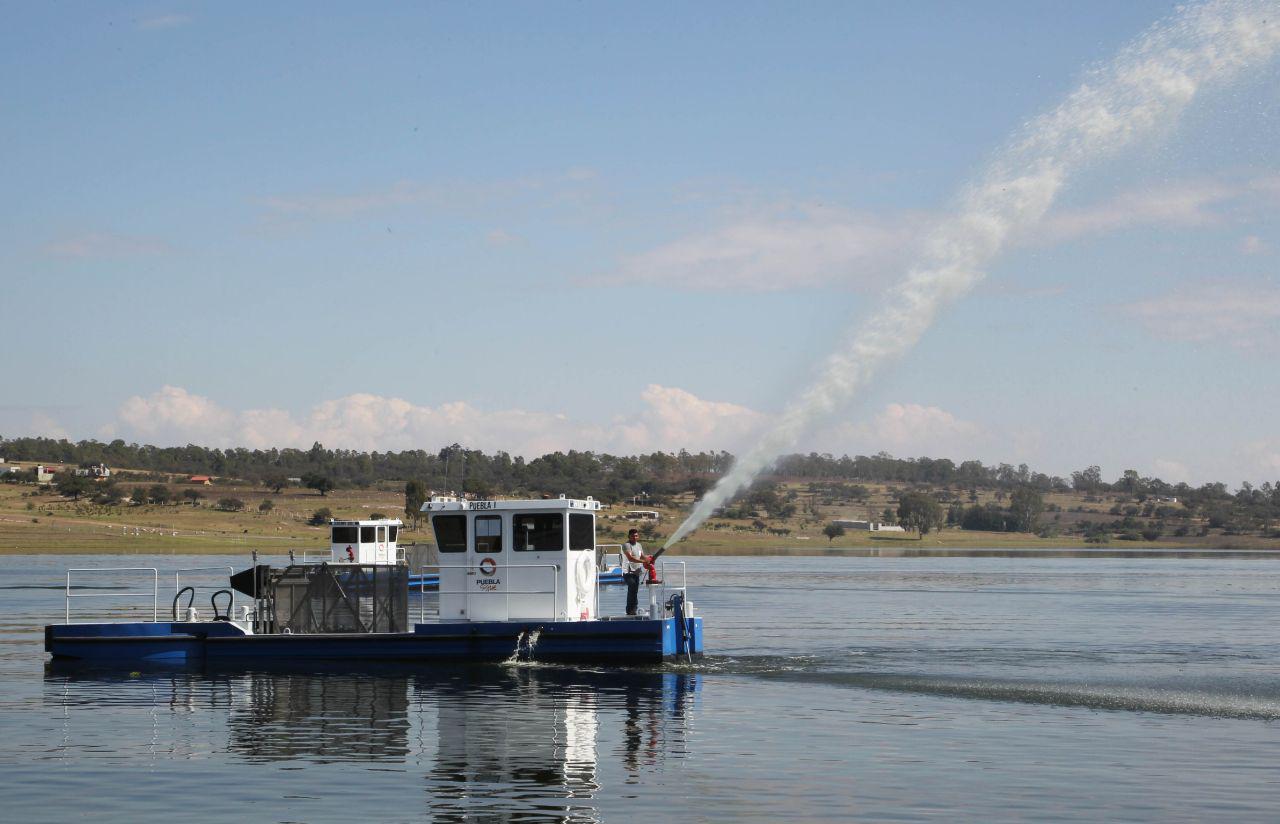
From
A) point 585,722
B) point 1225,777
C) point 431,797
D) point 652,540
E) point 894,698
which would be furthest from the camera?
point 652,540

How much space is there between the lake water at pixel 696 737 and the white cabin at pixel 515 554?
1.71 meters

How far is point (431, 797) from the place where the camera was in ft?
66.8

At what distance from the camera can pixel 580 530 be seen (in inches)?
1436

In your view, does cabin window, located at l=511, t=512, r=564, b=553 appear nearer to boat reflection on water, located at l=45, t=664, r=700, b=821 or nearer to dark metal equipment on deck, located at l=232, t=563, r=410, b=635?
boat reflection on water, located at l=45, t=664, r=700, b=821

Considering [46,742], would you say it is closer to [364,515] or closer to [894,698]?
[894,698]

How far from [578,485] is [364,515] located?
25047mm

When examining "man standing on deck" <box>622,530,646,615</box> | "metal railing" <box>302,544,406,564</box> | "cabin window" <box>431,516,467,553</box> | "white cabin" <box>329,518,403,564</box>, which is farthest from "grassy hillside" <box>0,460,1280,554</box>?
"cabin window" <box>431,516,467,553</box>

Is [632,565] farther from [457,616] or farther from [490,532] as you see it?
[457,616]

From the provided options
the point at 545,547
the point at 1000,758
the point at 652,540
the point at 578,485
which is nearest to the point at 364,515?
the point at 578,485

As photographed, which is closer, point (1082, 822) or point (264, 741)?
point (1082, 822)

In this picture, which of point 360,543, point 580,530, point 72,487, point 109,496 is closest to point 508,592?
point 580,530

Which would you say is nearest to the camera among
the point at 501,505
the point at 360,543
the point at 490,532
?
the point at 501,505

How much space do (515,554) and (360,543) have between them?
104 ft

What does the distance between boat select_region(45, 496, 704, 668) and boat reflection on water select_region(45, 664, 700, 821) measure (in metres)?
0.79
